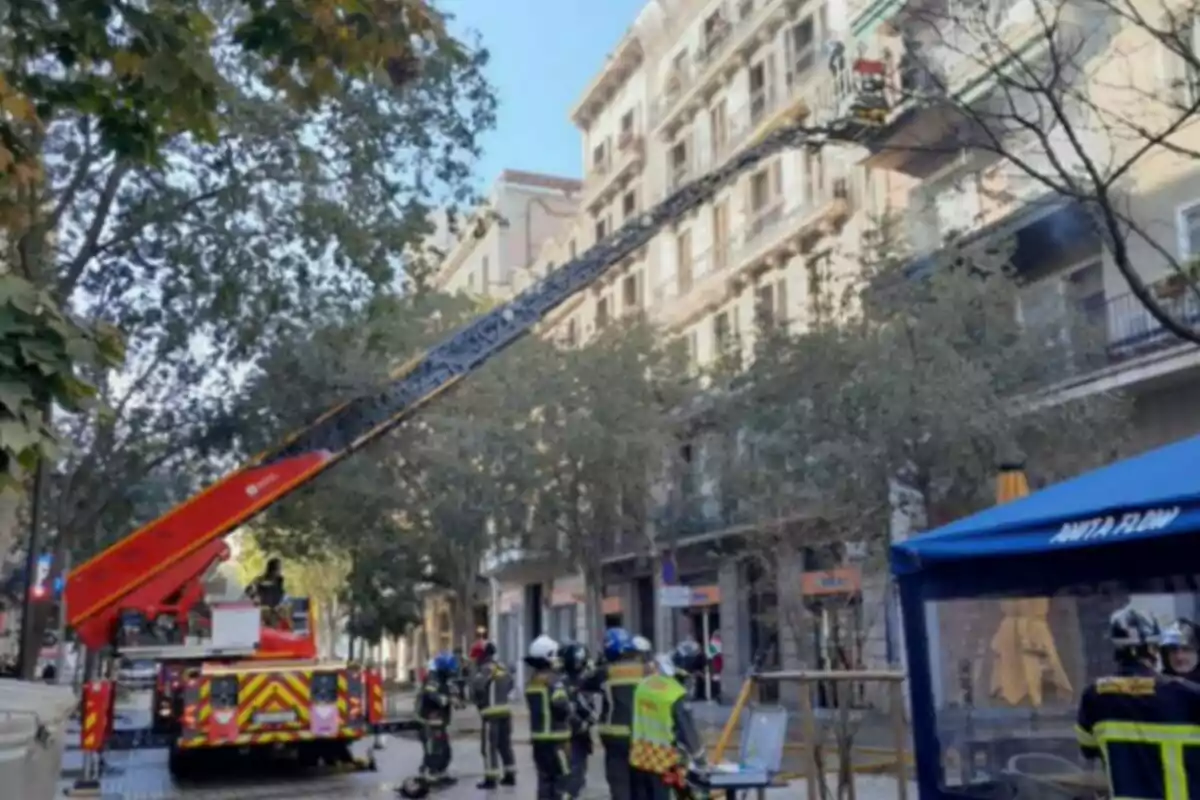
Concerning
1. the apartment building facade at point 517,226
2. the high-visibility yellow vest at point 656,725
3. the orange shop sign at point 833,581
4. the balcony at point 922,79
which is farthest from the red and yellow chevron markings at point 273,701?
the apartment building facade at point 517,226

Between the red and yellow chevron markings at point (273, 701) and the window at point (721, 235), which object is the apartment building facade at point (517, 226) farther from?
the red and yellow chevron markings at point (273, 701)

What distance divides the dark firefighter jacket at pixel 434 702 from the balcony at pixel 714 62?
19.9m

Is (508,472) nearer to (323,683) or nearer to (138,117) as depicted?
(323,683)

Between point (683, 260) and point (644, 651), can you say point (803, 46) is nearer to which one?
point (683, 260)

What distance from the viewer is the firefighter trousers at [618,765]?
32.3ft

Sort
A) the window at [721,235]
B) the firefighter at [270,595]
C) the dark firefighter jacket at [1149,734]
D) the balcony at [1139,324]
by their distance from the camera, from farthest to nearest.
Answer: the window at [721,235]
the firefighter at [270,595]
the balcony at [1139,324]
the dark firefighter jacket at [1149,734]

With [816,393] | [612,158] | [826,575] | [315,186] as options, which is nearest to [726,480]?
[816,393]

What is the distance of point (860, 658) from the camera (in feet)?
78.0

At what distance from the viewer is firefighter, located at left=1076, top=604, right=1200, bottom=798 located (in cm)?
548

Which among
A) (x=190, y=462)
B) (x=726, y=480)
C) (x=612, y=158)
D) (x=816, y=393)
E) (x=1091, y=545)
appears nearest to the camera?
(x=1091, y=545)

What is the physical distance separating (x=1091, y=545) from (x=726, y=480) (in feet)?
52.3

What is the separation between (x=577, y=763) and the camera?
489 inches

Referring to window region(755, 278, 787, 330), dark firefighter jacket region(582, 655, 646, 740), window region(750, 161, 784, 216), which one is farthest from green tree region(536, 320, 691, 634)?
dark firefighter jacket region(582, 655, 646, 740)

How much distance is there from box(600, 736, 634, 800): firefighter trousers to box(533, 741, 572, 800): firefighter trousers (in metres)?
2.07
